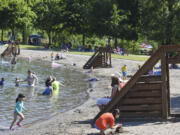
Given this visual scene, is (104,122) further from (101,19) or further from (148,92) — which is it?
(101,19)

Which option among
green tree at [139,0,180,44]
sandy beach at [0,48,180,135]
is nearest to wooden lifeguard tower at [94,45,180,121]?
sandy beach at [0,48,180,135]

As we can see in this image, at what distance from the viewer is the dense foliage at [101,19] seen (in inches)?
1861

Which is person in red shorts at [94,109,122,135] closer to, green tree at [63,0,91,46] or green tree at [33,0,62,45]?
green tree at [63,0,91,46]

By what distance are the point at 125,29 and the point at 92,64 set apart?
21.3 meters

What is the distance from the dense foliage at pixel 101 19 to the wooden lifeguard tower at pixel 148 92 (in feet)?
104

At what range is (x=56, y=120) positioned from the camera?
1769 cm

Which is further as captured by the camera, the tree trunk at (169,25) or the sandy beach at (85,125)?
the tree trunk at (169,25)

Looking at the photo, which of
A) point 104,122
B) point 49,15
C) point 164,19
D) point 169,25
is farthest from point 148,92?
point 49,15

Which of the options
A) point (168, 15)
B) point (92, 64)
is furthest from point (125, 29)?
point (92, 64)

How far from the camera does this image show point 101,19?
6444cm

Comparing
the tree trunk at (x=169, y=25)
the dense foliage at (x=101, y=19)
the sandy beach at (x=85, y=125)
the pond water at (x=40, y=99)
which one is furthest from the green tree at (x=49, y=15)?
the sandy beach at (x=85, y=125)

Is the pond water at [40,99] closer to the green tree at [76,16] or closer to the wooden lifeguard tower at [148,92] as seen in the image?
the wooden lifeguard tower at [148,92]

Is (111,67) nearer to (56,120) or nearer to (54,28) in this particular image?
(56,120)

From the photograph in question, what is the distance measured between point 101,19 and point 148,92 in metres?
50.6
